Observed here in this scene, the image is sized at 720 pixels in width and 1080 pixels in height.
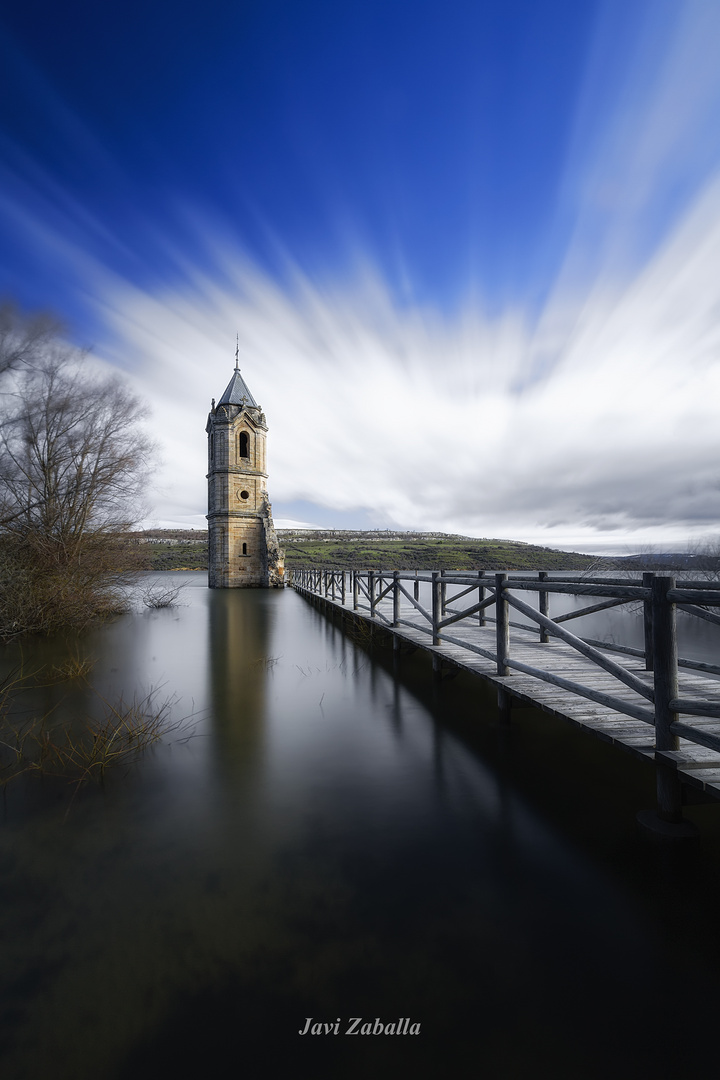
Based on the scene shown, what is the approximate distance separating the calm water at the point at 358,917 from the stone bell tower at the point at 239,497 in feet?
108

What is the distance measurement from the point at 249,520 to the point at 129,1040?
121ft

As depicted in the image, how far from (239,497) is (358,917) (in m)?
36.8

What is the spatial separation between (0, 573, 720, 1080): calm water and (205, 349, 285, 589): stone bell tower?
108 feet

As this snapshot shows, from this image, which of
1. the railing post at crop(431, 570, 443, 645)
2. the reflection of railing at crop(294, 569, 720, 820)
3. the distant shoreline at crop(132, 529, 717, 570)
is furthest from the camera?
the distant shoreline at crop(132, 529, 717, 570)

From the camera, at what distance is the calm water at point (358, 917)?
2.26 m

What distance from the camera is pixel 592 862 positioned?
3.58 m

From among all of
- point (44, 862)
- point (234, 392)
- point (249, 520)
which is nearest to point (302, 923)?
point (44, 862)

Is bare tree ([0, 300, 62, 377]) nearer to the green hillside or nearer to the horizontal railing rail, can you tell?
the horizontal railing rail

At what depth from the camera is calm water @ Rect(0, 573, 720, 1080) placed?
226cm

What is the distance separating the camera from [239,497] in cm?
3800

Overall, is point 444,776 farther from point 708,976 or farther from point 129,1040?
point 129,1040
